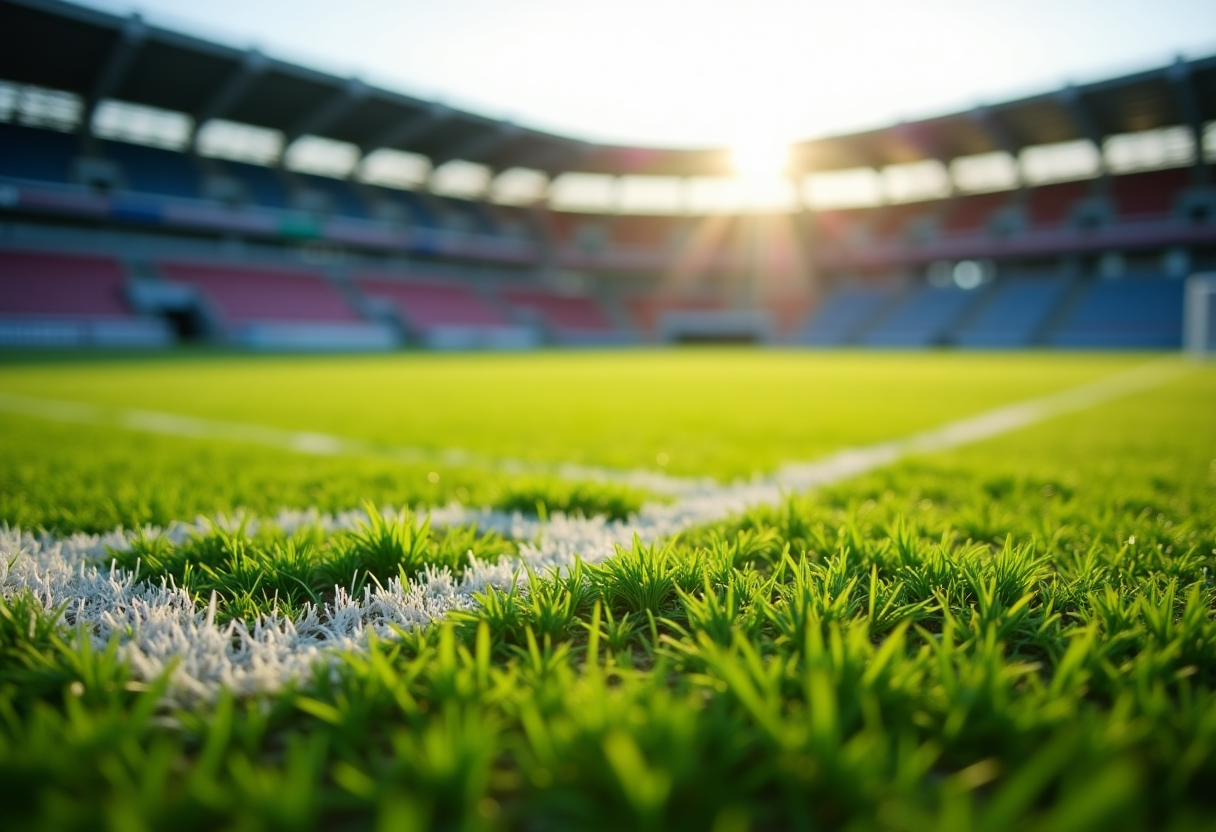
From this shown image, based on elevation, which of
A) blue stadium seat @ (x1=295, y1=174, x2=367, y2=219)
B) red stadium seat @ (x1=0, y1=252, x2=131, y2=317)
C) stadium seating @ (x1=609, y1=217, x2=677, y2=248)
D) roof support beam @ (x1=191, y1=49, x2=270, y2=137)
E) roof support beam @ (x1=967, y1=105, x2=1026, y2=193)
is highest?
roof support beam @ (x1=191, y1=49, x2=270, y2=137)

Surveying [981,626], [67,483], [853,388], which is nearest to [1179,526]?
[981,626]

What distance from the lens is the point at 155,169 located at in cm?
3353

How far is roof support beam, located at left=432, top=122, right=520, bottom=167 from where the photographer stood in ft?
122

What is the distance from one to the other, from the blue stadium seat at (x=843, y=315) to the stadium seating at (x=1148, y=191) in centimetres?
1363

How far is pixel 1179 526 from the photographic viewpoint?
8.64ft

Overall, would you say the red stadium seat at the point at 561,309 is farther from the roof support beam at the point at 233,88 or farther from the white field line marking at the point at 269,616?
the white field line marking at the point at 269,616

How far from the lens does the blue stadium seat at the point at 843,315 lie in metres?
45.6

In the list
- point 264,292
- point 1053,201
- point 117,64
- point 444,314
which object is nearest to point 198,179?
point 264,292

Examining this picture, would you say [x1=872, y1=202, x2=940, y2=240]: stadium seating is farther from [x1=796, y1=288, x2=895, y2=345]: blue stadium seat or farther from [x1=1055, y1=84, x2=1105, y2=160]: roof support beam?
[x1=1055, y1=84, x2=1105, y2=160]: roof support beam

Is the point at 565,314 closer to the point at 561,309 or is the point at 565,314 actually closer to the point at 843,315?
the point at 561,309

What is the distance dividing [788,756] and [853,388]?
39.0ft

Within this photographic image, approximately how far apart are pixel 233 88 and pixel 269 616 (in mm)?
36573

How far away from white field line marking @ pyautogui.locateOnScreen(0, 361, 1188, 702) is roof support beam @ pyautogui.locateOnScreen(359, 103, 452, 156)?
35.9m

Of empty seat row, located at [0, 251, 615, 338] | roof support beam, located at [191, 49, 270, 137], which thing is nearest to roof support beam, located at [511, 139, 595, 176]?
empty seat row, located at [0, 251, 615, 338]
